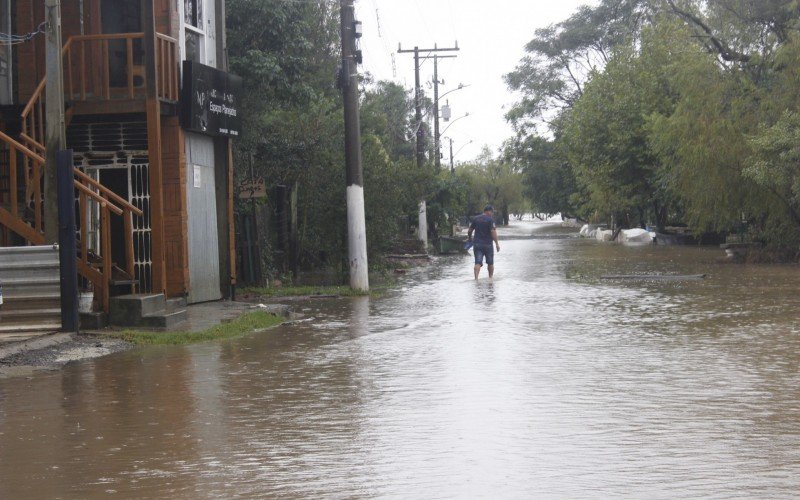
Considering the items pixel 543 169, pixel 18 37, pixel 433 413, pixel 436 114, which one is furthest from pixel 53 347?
pixel 543 169

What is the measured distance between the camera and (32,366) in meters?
11.5

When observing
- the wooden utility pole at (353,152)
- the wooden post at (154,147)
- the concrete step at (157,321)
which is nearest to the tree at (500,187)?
the wooden utility pole at (353,152)

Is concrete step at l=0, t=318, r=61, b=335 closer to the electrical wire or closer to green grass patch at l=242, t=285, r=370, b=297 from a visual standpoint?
the electrical wire

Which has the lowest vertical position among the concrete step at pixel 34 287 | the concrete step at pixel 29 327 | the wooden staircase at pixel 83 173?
the concrete step at pixel 29 327

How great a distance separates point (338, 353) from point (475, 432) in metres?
4.98

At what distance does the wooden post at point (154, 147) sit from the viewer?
15359 mm

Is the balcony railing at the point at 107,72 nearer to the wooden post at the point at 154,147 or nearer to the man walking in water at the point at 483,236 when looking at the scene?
the wooden post at the point at 154,147

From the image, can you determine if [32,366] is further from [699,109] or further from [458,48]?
[458,48]

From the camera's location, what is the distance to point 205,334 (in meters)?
14.0

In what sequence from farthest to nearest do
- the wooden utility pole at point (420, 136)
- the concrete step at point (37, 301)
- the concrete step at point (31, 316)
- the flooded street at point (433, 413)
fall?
the wooden utility pole at point (420, 136), the concrete step at point (37, 301), the concrete step at point (31, 316), the flooded street at point (433, 413)

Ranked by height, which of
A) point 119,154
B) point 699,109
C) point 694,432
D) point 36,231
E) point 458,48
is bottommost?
point 694,432

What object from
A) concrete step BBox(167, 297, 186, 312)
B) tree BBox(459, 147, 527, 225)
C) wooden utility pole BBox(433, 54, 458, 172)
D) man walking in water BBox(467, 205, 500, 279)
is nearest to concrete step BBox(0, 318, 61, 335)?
concrete step BBox(167, 297, 186, 312)

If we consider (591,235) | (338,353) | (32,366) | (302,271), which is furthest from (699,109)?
(591,235)

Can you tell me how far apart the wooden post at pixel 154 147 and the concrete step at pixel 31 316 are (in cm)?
186
